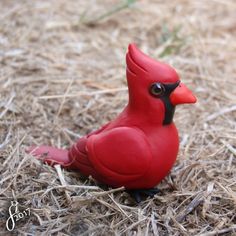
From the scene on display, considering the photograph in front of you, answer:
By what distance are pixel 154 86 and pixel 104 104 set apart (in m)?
0.79

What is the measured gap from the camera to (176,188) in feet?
5.76

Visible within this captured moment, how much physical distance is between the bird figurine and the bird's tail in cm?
15

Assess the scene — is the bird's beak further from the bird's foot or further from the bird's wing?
the bird's foot

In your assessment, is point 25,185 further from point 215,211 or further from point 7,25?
point 7,25

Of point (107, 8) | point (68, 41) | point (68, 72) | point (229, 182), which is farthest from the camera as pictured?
point (107, 8)

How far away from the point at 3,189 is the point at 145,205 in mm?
468

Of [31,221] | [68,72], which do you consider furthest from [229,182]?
[68,72]

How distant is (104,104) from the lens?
232 cm

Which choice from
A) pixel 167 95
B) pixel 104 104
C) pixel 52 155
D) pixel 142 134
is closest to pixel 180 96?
pixel 167 95
